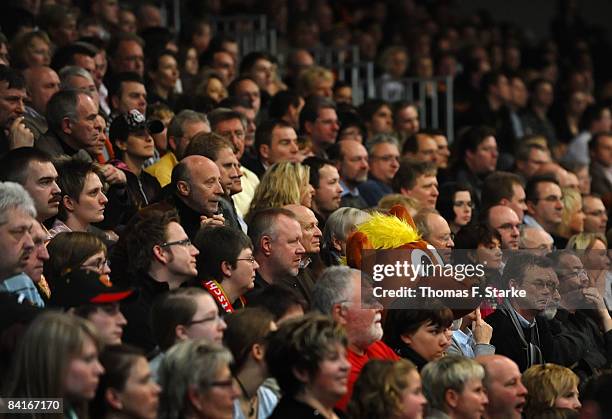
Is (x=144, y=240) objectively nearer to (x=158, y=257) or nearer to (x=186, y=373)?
(x=158, y=257)

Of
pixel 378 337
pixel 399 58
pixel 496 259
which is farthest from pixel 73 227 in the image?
pixel 399 58

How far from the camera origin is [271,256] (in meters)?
7.82

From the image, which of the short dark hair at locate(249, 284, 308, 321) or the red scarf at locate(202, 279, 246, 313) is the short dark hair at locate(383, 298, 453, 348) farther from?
the red scarf at locate(202, 279, 246, 313)

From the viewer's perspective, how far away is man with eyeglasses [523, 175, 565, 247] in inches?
439

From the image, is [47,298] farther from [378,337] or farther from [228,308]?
[378,337]

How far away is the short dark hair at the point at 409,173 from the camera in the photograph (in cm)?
1053

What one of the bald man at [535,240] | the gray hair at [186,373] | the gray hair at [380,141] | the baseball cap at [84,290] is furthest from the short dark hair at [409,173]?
the gray hair at [186,373]

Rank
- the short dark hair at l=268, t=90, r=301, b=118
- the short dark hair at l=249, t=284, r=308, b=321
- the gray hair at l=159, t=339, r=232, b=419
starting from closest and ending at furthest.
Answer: the gray hair at l=159, t=339, r=232, b=419 < the short dark hair at l=249, t=284, r=308, b=321 < the short dark hair at l=268, t=90, r=301, b=118

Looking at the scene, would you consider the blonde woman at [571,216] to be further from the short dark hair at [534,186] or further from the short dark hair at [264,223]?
the short dark hair at [264,223]

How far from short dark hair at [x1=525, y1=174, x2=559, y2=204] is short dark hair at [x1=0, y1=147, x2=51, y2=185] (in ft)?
16.5

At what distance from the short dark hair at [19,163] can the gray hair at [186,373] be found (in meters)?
1.96

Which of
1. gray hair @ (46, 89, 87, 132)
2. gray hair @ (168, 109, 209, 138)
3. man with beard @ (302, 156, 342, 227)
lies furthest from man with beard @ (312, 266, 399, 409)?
gray hair @ (168, 109, 209, 138)

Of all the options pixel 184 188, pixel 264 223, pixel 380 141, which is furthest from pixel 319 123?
pixel 264 223

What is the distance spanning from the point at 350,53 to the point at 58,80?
7.37 m
